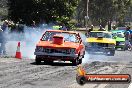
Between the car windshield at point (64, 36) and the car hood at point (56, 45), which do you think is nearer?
the car hood at point (56, 45)

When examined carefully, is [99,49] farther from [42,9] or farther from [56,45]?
[42,9]

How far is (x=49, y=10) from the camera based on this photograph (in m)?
43.3

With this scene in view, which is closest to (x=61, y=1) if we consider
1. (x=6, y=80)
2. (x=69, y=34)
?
(x=69, y=34)

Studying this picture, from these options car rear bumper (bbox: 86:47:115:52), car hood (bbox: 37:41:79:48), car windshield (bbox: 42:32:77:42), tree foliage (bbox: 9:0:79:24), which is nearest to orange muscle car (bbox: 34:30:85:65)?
car hood (bbox: 37:41:79:48)

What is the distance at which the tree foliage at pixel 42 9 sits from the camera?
43.2m

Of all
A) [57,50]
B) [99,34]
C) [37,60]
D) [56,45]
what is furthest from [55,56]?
[99,34]

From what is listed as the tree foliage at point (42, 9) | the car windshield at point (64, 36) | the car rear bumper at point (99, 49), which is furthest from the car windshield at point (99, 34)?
the tree foliage at point (42, 9)

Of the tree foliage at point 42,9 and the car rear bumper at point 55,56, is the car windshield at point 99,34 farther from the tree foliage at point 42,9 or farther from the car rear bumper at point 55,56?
the tree foliage at point 42,9

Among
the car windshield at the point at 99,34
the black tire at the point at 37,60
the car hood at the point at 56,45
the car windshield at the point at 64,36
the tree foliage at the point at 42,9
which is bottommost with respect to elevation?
the black tire at the point at 37,60

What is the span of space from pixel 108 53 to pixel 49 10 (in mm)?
18326

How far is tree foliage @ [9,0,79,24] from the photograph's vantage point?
43219mm

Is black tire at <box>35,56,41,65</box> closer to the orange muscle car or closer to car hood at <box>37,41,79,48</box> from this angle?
the orange muscle car

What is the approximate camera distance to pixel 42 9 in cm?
4334

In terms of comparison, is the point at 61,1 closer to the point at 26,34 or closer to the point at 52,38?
the point at 26,34
